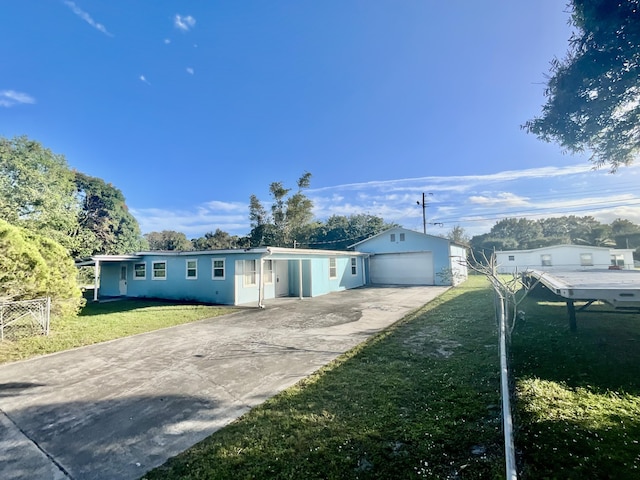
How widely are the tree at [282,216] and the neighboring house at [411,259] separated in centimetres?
1248

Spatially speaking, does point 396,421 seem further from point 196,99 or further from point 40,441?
point 196,99

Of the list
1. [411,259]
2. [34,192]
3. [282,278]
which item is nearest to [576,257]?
[411,259]

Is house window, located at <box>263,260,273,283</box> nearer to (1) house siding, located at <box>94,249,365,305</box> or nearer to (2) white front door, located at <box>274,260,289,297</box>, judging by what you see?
(1) house siding, located at <box>94,249,365,305</box>

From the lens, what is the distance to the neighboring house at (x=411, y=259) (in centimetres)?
1961

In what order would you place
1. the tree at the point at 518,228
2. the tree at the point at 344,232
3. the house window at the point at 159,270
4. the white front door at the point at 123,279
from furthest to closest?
1. the tree at the point at 518,228
2. the tree at the point at 344,232
3. the white front door at the point at 123,279
4. the house window at the point at 159,270

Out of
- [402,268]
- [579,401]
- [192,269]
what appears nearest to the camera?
[579,401]

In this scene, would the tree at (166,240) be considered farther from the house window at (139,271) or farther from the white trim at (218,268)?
the white trim at (218,268)

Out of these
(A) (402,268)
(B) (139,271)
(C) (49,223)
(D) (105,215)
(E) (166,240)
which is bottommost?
(A) (402,268)

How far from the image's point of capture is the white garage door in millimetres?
20109

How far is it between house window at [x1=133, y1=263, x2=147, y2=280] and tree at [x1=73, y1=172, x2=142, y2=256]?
20966mm

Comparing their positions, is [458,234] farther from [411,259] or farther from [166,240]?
[166,240]

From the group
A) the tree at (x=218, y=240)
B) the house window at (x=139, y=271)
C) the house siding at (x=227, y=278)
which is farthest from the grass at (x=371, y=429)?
the tree at (x=218, y=240)

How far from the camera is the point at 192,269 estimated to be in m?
14.4

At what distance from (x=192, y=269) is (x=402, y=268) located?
45.8 ft
